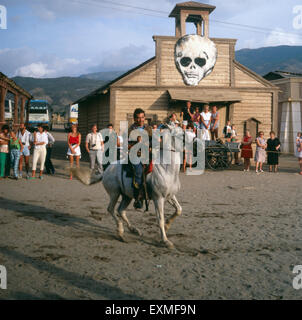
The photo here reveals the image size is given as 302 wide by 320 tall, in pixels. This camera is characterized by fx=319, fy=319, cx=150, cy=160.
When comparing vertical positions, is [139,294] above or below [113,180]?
below

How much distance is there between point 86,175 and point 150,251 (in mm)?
2075

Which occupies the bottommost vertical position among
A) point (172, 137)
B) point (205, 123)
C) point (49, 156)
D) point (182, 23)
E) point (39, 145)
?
point (49, 156)

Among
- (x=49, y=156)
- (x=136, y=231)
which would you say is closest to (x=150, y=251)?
(x=136, y=231)

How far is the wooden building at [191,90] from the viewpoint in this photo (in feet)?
61.5

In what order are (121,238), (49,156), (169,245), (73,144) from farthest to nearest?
(49,156), (73,144), (121,238), (169,245)

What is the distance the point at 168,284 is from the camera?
12.1 feet

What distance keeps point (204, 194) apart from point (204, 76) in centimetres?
1162

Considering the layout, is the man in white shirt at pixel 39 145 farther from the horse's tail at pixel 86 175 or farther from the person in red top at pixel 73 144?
the horse's tail at pixel 86 175

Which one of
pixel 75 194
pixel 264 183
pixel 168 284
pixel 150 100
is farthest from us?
pixel 150 100

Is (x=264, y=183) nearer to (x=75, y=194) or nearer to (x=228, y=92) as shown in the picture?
(x=75, y=194)

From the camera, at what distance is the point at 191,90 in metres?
19.2

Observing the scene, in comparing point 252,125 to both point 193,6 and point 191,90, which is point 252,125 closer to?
point 191,90
